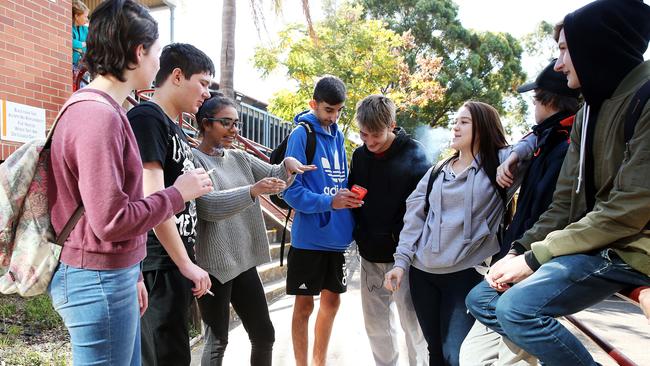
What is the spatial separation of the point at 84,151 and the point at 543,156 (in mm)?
2150

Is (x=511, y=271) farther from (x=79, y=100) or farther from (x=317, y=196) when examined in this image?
(x=79, y=100)

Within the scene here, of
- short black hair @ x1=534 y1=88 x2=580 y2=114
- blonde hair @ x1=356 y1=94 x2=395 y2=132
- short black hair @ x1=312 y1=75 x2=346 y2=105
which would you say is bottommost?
blonde hair @ x1=356 y1=94 x2=395 y2=132

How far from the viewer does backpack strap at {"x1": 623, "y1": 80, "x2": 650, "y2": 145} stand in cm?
182

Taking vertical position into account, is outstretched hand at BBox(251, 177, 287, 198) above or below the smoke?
above

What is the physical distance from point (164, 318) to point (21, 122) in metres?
4.56

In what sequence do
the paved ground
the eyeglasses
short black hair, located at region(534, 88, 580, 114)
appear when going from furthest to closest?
the paved ground
the eyeglasses
short black hair, located at region(534, 88, 580, 114)

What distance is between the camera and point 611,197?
1.83 meters

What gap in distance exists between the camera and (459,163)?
3.18m

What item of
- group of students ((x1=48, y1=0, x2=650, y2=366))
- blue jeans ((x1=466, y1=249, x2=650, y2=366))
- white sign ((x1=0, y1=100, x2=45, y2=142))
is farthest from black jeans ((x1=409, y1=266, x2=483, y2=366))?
white sign ((x1=0, y1=100, x2=45, y2=142))

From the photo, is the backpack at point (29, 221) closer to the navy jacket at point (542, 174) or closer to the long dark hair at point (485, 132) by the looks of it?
the navy jacket at point (542, 174)

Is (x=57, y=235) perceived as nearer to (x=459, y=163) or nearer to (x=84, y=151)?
(x=84, y=151)

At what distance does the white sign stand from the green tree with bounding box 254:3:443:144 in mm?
7131

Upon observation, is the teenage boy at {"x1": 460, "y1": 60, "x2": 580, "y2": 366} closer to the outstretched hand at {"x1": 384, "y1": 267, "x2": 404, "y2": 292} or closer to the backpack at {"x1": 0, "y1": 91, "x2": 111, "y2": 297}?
the outstretched hand at {"x1": 384, "y1": 267, "x2": 404, "y2": 292}

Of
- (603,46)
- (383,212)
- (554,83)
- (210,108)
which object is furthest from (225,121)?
A: (603,46)
